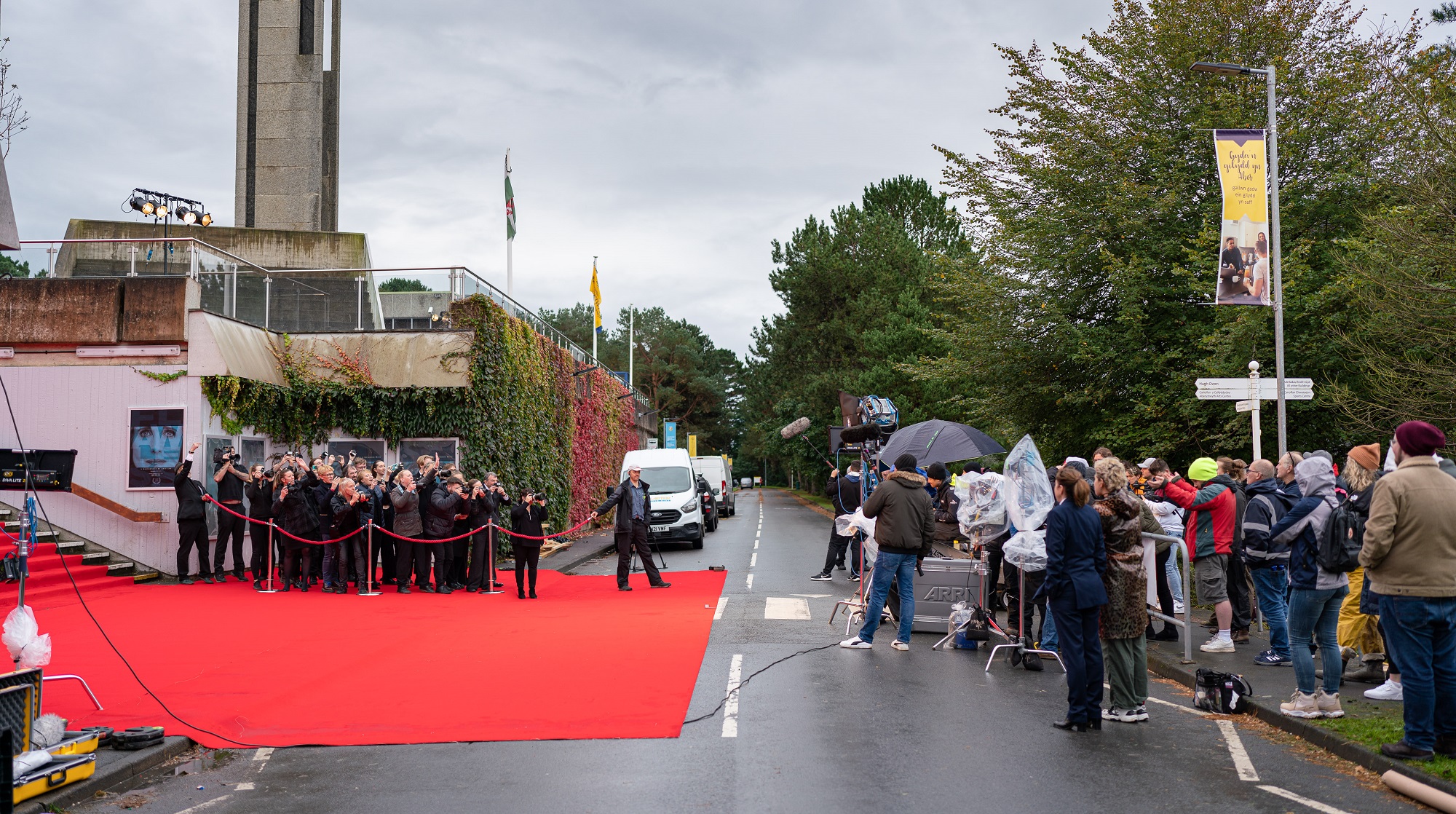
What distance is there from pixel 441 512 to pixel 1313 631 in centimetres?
1143

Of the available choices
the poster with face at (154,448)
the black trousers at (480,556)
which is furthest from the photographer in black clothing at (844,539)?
the poster with face at (154,448)

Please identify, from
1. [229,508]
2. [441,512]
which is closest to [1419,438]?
[441,512]

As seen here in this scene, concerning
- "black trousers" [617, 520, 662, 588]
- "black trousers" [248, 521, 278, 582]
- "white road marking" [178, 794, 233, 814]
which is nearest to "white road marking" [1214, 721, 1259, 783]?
"white road marking" [178, 794, 233, 814]

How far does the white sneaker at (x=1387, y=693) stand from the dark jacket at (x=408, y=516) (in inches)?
473

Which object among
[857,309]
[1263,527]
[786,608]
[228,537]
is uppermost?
[857,309]

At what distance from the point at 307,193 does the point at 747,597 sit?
21.8 m

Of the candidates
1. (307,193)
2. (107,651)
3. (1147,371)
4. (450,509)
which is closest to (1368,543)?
(107,651)

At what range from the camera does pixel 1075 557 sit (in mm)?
7152

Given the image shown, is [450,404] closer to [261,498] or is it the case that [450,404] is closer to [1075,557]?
[261,498]

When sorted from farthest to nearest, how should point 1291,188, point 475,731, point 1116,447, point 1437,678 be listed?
1. point 1116,447
2. point 1291,188
3. point 475,731
4. point 1437,678

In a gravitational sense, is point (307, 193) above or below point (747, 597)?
above

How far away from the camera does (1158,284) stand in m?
21.1

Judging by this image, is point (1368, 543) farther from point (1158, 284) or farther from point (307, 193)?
point (307, 193)

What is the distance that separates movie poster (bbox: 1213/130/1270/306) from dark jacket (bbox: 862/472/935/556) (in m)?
5.38
